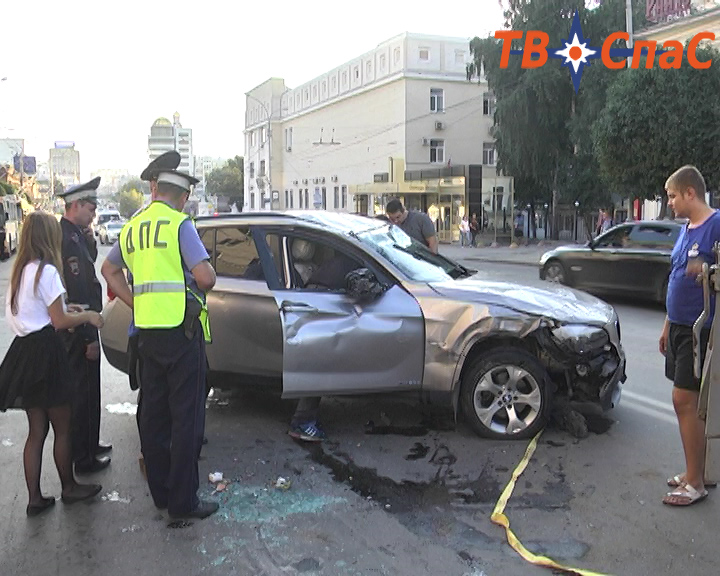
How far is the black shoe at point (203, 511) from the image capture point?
389 centimetres

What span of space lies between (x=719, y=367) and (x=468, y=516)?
1520mm

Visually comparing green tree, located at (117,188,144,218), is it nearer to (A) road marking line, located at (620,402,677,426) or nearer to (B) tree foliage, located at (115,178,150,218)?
(B) tree foliage, located at (115,178,150,218)

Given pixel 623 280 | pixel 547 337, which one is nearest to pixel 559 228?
pixel 623 280

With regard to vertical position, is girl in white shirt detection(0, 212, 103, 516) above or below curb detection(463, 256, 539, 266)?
above

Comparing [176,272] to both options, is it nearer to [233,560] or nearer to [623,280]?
[233,560]

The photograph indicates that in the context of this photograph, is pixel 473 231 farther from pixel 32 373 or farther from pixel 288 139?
pixel 288 139

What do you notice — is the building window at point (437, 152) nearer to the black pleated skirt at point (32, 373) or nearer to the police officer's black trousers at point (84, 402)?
the police officer's black trousers at point (84, 402)

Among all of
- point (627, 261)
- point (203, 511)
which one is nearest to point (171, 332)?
point (203, 511)

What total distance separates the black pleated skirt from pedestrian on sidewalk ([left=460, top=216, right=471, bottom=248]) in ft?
107

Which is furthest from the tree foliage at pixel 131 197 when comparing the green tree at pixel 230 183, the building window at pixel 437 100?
the building window at pixel 437 100

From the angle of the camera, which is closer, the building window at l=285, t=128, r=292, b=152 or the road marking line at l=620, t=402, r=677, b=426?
the road marking line at l=620, t=402, r=677, b=426

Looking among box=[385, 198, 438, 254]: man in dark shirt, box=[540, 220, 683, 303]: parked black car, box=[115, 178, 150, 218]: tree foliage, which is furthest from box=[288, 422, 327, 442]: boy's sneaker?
box=[115, 178, 150, 218]: tree foliage

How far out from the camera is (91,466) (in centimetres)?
467

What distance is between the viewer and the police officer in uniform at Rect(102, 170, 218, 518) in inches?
147
